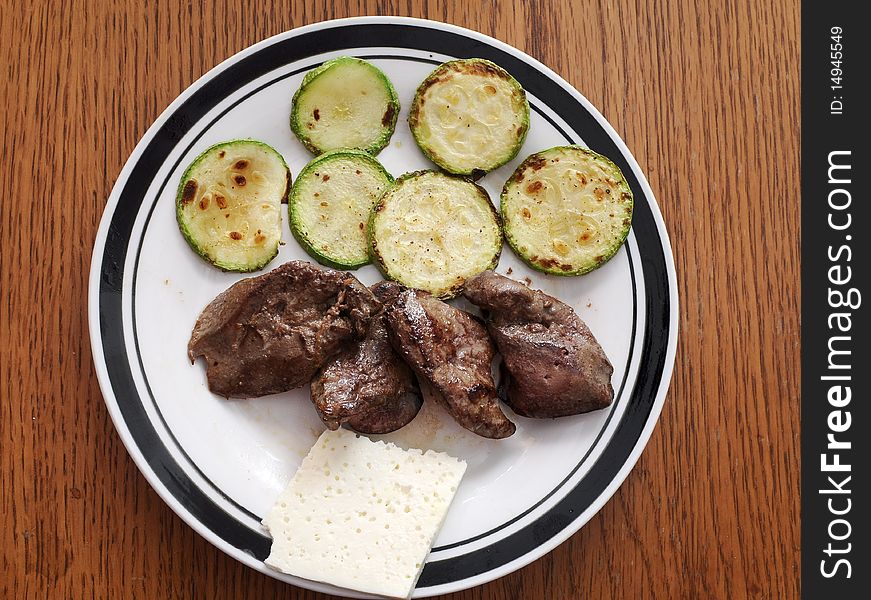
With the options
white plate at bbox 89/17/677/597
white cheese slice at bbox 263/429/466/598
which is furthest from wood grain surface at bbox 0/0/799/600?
white cheese slice at bbox 263/429/466/598

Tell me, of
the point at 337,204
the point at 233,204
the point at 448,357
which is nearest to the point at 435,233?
the point at 337,204

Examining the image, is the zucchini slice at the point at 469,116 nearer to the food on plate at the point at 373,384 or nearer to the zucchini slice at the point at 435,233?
the zucchini slice at the point at 435,233

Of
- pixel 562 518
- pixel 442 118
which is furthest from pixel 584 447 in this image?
pixel 442 118

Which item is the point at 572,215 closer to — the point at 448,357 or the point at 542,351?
the point at 542,351

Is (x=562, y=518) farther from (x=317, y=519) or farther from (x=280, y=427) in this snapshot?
(x=280, y=427)

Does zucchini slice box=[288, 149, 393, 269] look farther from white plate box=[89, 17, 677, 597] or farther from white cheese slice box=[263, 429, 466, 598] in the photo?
white cheese slice box=[263, 429, 466, 598]

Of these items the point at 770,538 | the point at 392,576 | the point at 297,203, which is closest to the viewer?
the point at 392,576
